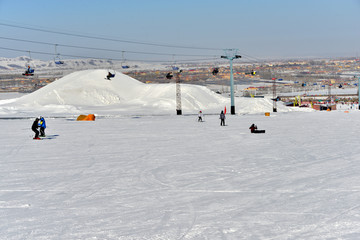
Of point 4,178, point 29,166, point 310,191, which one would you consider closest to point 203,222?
point 310,191

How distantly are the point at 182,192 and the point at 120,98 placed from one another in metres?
85.6

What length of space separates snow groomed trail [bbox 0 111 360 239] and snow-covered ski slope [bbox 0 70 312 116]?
5599cm

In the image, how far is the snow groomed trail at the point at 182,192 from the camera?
363 inches

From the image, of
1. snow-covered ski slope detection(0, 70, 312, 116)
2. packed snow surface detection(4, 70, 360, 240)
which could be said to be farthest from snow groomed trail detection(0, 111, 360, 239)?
snow-covered ski slope detection(0, 70, 312, 116)

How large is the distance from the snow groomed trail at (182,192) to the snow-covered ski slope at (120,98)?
56.0 m

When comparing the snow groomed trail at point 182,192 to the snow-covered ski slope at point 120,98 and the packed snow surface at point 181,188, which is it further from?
the snow-covered ski slope at point 120,98

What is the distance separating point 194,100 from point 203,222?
268 feet

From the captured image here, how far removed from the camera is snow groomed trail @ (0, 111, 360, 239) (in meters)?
9.23

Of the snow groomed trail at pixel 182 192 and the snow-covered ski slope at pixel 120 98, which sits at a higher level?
the snow-covered ski slope at pixel 120 98

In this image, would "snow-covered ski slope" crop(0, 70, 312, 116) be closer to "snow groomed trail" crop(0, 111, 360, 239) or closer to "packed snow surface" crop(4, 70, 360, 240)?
"packed snow surface" crop(4, 70, 360, 240)

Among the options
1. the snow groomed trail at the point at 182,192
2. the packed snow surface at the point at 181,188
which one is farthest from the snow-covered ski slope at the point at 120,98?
the snow groomed trail at the point at 182,192

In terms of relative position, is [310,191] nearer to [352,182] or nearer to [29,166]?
[352,182]

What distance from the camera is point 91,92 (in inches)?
3802

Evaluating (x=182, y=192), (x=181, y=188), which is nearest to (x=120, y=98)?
(x=181, y=188)
